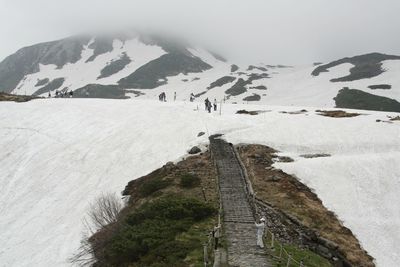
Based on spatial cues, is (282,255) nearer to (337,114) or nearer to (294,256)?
(294,256)

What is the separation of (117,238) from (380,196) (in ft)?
64.9

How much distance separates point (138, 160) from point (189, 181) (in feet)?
41.6

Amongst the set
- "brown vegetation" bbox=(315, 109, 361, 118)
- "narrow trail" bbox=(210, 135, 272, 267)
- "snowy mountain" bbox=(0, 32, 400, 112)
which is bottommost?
"narrow trail" bbox=(210, 135, 272, 267)

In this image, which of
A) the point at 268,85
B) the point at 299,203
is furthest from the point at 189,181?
the point at 268,85

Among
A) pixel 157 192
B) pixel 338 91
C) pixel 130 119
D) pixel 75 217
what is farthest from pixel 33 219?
pixel 338 91

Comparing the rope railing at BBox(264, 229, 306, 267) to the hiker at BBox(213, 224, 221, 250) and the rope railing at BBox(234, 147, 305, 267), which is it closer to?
the rope railing at BBox(234, 147, 305, 267)

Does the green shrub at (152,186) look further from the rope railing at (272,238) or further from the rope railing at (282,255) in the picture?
the rope railing at (282,255)

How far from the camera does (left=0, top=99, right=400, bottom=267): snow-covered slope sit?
30594mm

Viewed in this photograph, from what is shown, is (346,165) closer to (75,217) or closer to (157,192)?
(157,192)

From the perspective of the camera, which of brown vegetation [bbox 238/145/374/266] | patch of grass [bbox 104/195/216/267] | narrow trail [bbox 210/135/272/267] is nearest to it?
narrow trail [bbox 210/135/272/267]

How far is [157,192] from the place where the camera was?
30.8 meters

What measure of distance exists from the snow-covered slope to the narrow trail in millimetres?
4481

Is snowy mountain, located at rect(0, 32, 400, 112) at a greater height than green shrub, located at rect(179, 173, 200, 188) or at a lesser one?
greater

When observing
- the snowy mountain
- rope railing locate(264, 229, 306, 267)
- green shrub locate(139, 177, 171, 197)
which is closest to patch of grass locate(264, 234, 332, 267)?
rope railing locate(264, 229, 306, 267)
